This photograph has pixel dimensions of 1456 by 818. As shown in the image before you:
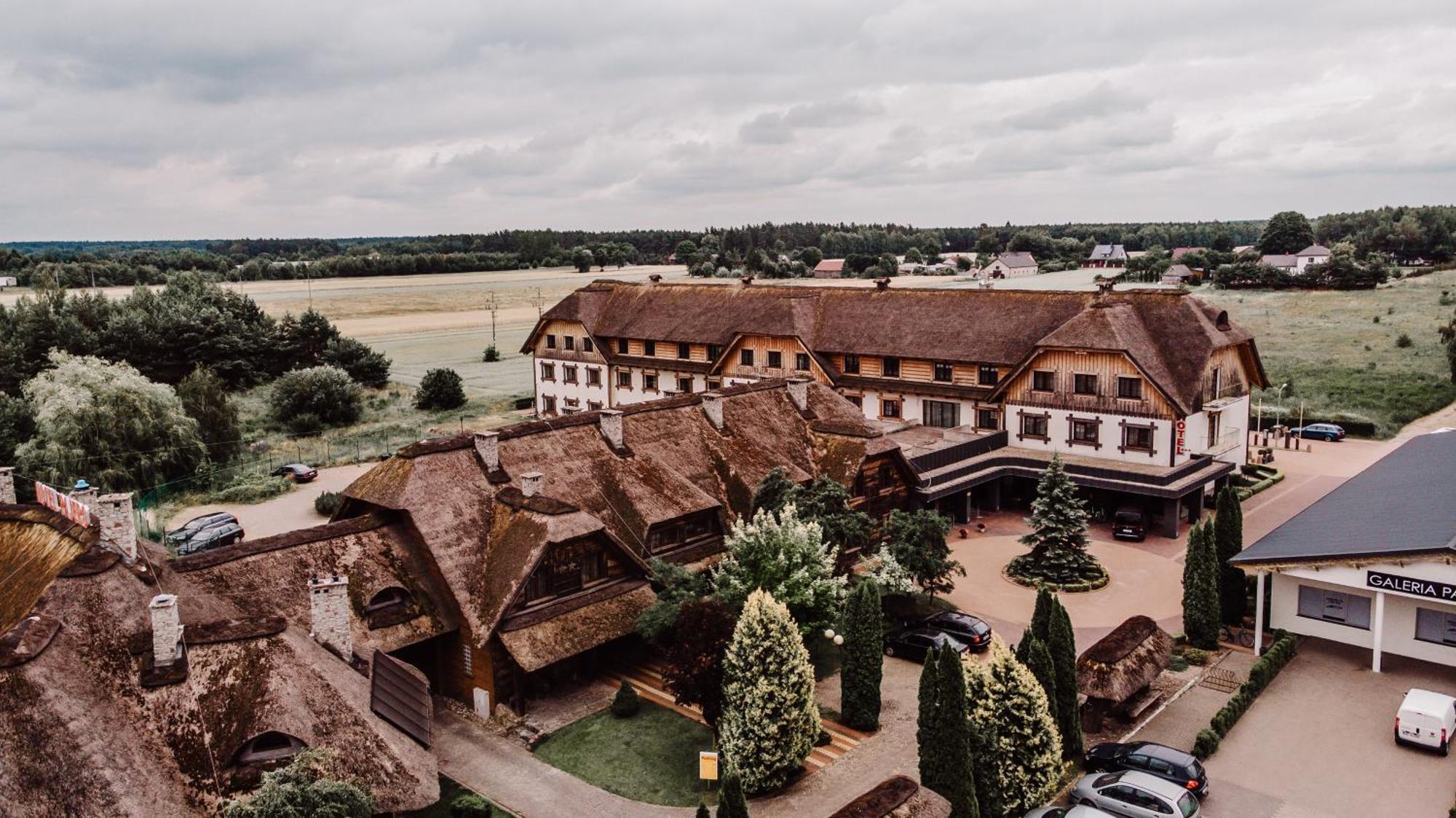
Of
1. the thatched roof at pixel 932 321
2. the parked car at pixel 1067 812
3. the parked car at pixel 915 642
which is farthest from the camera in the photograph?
the thatched roof at pixel 932 321

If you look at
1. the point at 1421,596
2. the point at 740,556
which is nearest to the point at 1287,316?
the point at 1421,596

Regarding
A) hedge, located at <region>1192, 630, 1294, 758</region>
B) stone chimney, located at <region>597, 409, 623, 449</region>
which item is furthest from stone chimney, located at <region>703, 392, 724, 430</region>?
hedge, located at <region>1192, 630, 1294, 758</region>

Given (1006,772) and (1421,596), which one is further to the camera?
(1421,596)

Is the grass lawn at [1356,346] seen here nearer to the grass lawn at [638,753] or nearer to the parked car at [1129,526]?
the parked car at [1129,526]

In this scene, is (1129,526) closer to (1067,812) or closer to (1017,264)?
(1067,812)

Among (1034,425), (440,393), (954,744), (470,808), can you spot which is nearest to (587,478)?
(470,808)

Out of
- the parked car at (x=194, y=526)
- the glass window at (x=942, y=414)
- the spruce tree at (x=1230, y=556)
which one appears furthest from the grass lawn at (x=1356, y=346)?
the parked car at (x=194, y=526)

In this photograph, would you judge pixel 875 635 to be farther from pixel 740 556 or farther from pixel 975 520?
pixel 975 520
